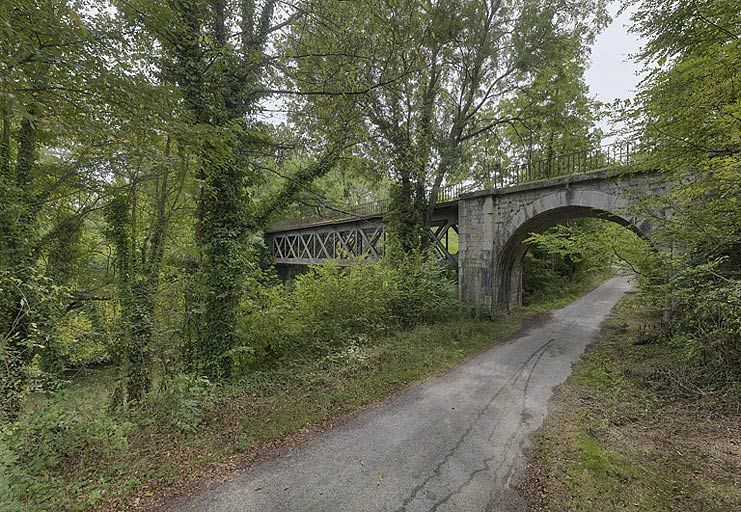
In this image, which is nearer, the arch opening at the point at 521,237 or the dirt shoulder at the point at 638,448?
the dirt shoulder at the point at 638,448

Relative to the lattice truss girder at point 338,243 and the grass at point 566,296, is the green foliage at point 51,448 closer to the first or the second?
the lattice truss girder at point 338,243

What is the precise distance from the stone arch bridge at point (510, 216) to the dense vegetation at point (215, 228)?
1374mm

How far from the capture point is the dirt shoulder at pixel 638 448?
8.61 feet

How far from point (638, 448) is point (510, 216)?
24.8 feet

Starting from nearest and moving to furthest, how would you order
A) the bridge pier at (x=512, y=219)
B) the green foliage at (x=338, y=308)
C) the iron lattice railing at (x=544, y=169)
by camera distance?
the green foliage at (x=338, y=308), the iron lattice railing at (x=544, y=169), the bridge pier at (x=512, y=219)

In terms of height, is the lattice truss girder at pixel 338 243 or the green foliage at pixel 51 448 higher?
the lattice truss girder at pixel 338 243

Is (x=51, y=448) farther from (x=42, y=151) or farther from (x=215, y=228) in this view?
(x=42, y=151)

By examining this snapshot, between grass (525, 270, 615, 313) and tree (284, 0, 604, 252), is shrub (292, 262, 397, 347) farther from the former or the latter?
grass (525, 270, 615, 313)

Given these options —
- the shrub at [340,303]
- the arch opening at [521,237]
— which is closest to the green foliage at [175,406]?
the shrub at [340,303]

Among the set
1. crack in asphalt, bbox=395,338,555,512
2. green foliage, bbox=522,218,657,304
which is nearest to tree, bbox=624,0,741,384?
green foliage, bbox=522,218,657,304

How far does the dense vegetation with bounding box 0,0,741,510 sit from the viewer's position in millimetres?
3170

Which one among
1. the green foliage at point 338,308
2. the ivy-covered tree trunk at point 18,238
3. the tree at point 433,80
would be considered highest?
the tree at point 433,80

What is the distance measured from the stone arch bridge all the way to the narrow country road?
447cm

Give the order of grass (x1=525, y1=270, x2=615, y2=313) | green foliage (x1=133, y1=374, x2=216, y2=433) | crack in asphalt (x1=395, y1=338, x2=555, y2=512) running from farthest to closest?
1. grass (x1=525, y1=270, x2=615, y2=313)
2. green foliage (x1=133, y1=374, x2=216, y2=433)
3. crack in asphalt (x1=395, y1=338, x2=555, y2=512)
